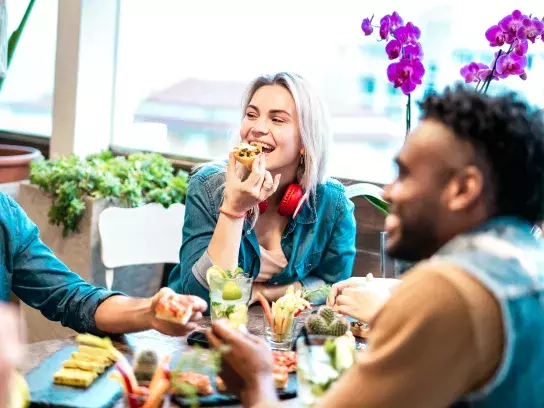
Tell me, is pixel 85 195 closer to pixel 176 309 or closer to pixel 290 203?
pixel 290 203

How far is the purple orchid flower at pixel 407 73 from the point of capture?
8.08ft

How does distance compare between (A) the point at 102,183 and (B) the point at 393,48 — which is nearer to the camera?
(B) the point at 393,48

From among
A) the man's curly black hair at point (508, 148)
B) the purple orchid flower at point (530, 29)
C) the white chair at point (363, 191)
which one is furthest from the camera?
the white chair at point (363, 191)

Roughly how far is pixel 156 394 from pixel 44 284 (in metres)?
0.80

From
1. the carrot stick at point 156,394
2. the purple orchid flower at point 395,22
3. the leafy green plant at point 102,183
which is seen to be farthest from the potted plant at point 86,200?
the carrot stick at point 156,394

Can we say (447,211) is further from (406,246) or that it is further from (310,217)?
(310,217)

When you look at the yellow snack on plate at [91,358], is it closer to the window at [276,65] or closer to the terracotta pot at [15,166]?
the window at [276,65]

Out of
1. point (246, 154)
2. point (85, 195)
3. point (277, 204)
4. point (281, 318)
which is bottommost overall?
point (85, 195)

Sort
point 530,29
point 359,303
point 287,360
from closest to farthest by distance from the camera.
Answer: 1. point 287,360
2. point 359,303
3. point 530,29

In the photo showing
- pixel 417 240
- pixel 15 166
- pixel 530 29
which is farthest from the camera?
pixel 15 166

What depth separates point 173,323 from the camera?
6.40ft

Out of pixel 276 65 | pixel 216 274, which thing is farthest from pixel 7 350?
pixel 276 65

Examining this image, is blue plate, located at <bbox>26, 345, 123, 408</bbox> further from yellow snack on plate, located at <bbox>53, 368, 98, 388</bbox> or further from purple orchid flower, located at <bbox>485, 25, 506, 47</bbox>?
purple orchid flower, located at <bbox>485, 25, 506, 47</bbox>

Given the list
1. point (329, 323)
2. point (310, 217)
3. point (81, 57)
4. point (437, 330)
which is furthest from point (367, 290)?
point (81, 57)
